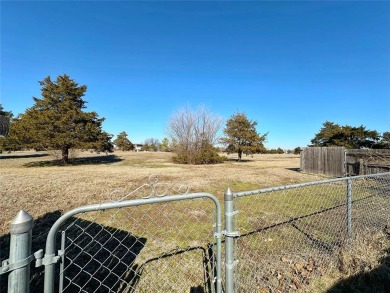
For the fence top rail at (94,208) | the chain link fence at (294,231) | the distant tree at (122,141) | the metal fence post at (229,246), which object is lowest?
the chain link fence at (294,231)

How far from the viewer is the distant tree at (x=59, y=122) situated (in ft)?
57.2

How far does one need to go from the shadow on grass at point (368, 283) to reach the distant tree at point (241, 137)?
2619 cm

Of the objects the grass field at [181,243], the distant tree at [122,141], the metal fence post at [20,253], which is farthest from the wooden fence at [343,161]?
the distant tree at [122,141]

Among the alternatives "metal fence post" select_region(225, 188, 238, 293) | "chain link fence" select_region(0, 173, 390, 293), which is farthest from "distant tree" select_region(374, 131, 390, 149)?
"metal fence post" select_region(225, 188, 238, 293)

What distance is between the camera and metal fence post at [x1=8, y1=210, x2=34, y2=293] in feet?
3.33

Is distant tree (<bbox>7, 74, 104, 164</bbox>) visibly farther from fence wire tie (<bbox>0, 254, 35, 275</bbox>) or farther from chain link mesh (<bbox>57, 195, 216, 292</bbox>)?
fence wire tie (<bbox>0, 254, 35, 275</bbox>)

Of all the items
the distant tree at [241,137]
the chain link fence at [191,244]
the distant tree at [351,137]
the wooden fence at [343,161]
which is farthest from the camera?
the distant tree at [241,137]

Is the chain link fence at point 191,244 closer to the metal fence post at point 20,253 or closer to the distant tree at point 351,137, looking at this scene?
the metal fence post at point 20,253

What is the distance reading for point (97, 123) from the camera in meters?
20.5

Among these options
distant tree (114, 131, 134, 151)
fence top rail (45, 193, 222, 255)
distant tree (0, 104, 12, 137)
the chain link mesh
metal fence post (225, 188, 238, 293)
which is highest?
distant tree (114, 131, 134, 151)

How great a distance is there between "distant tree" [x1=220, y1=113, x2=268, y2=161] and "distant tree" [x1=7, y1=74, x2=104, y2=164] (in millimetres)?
15776

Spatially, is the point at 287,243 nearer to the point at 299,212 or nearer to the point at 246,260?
the point at 246,260

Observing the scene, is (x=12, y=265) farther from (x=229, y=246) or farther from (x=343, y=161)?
(x=343, y=161)

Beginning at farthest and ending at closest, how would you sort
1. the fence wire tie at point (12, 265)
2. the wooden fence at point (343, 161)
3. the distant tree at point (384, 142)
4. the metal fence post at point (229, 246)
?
1. the distant tree at point (384, 142)
2. the wooden fence at point (343, 161)
3. the metal fence post at point (229, 246)
4. the fence wire tie at point (12, 265)
